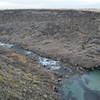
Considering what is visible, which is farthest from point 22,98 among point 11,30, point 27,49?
point 11,30

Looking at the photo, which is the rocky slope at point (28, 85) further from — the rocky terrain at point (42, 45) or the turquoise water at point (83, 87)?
the turquoise water at point (83, 87)

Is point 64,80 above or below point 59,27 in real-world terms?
below

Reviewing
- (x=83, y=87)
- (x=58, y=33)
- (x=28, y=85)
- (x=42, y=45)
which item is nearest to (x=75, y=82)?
(x=83, y=87)

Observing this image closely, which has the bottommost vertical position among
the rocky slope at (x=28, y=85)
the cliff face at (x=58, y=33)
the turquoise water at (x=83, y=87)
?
the turquoise water at (x=83, y=87)

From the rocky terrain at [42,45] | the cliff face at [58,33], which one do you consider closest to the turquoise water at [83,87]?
the rocky terrain at [42,45]

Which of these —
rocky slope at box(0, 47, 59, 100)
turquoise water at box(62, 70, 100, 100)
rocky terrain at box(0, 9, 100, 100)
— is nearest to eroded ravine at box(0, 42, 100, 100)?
turquoise water at box(62, 70, 100, 100)

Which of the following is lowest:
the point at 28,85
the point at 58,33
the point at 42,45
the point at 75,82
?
the point at 75,82

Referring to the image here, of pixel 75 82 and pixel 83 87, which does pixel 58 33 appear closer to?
pixel 75 82

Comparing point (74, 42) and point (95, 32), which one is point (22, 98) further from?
point (95, 32)
